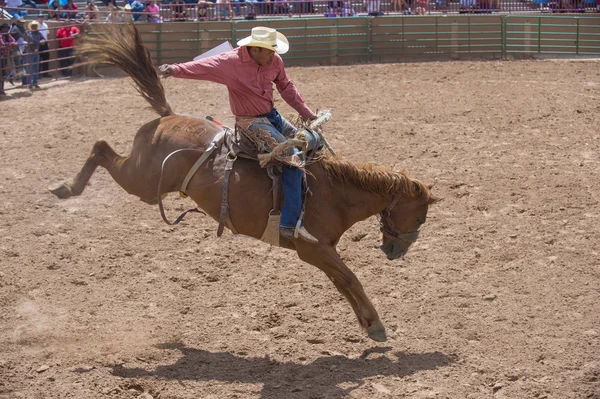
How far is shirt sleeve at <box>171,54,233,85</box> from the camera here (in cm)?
570

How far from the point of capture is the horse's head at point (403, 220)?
5.96 metres

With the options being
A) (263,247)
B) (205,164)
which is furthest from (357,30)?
(205,164)

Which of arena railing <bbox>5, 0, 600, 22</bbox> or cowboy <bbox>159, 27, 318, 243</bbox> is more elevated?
arena railing <bbox>5, 0, 600, 22</bbox>

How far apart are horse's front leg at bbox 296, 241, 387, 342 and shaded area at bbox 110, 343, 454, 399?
17cm

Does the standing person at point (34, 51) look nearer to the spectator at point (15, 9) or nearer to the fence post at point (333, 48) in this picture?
the spectator at point (15, 9)

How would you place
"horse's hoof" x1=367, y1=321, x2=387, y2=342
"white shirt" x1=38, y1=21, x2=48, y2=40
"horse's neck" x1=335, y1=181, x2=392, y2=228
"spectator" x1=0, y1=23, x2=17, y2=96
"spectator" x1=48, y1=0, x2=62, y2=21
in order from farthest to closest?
"spectator" x1=48, y1=0, x2=62, y2=21 < "white shirt" x1=38, y1=21, x2=48, y2=40 < "spectator" x1=0, y1=23, x2=17, y2=96 < "horse's neck" x1=335, y1=181, x2=392, y2=228 < "horse's hoof" x1=367, y1=321, x2=387, y2=342

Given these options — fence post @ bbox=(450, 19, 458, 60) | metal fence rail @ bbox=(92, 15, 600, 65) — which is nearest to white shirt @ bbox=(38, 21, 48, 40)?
metal fence rail @ bbox=(92, 15, 600, 65)

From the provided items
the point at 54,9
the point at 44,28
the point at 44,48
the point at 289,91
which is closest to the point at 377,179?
the point at 289,91

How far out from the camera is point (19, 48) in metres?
15.4

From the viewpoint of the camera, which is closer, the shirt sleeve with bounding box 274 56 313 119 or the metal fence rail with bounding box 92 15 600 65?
the shirt sleeve with bounding box 274 56 313 119

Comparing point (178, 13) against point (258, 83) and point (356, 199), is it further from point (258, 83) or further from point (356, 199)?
point (356, 199)

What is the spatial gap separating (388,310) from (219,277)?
5.25 ft

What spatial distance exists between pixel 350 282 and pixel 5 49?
11415mm

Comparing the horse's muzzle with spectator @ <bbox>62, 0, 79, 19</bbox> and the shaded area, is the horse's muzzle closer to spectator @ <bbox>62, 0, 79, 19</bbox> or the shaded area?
the shaded area
